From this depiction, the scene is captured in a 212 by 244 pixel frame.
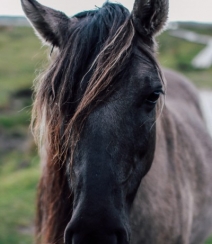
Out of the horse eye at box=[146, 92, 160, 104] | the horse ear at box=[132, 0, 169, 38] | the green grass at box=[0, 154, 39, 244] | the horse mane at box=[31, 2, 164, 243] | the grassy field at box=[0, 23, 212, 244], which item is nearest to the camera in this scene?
the horse mane at box=[31, 2, 164, 243]

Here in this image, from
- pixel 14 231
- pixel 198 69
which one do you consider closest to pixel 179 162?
pixel 14 231

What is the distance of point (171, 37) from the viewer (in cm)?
4016

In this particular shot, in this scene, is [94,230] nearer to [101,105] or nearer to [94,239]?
[94,239]

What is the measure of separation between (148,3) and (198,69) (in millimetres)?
24976

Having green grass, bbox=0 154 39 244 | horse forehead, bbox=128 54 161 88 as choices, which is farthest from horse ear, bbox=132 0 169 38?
green grass, bbox=0 154 39 244

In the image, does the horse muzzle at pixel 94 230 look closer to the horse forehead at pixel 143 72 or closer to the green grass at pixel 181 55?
the horse forehead at pixel 143 72

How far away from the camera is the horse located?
9.84ft

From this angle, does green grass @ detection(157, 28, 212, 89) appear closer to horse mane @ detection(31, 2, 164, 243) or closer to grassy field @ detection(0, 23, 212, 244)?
grassy field @ detection(0, 23, 212, 244)

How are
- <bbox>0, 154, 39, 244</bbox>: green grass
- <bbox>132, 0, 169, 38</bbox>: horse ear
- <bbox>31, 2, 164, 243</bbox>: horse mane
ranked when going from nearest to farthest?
<bbox>31, 2, 164, 243</bbox>: horse mane
<bbox>132, 0, 169, 38</bbox>: horse ear
<bbox>0, 154, 39, 244</bbox>: green grass

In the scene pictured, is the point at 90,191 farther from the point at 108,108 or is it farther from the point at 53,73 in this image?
the point at 53,73

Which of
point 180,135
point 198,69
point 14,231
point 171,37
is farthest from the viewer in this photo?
point 171,37

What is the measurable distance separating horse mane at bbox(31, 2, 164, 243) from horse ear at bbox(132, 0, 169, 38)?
6 cm

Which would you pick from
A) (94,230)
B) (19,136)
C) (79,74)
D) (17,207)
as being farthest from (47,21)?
(19,136)

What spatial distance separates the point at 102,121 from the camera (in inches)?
122
